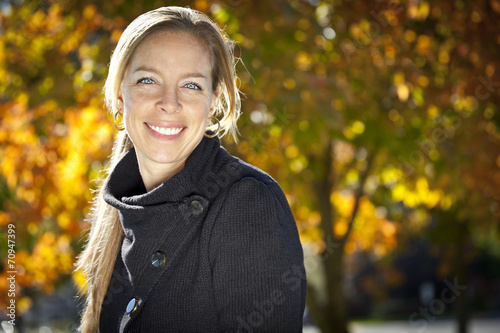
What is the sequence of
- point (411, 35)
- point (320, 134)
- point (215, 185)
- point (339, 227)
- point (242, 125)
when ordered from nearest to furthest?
1. point (215, 185)
2. point (242, 125)
3. point (320, 134)
4. point (411, 35)
5. point (339, 227)

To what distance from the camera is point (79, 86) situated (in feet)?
13.5

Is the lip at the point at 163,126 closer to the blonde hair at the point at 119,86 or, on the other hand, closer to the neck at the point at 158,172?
the neck at the point at 158,172

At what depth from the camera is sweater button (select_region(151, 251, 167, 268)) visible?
1.63 meters

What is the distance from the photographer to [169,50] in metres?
1.73

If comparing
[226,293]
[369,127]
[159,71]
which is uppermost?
[159,71]

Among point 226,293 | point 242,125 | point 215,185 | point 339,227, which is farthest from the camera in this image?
point 339,227

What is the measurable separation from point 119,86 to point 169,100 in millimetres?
253

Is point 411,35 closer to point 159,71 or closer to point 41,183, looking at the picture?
point 159,71

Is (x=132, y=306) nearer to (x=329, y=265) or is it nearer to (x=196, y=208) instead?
(x=196, y=208)

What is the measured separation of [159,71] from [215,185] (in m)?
0.42

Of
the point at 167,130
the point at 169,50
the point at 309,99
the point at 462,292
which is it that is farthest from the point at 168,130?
the point at 462,292

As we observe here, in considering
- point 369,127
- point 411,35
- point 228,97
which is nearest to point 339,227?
point 369,127

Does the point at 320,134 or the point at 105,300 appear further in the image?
the point at 320,134

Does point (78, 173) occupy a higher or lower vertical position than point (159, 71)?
lower
